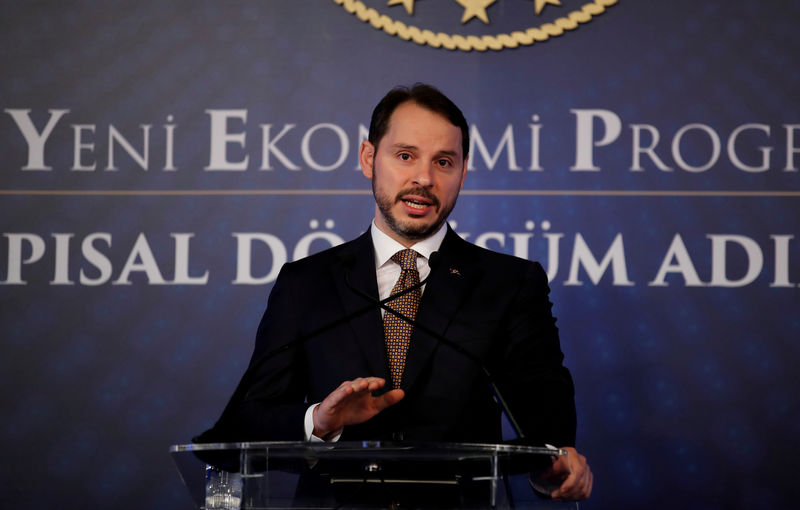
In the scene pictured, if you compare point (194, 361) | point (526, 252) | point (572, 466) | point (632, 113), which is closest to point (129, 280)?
point (194, 361)

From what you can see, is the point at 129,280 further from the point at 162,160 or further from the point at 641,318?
the point at 641,318

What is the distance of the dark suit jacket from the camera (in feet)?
7.46

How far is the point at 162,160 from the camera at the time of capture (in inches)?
142

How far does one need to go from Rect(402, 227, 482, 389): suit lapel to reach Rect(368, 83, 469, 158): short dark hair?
0.29 metres

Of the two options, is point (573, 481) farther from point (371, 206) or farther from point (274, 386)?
point (371, 206)

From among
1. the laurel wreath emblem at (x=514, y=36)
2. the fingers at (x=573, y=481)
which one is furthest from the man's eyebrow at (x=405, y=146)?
the laurel wreath emblem at (x=514, y=36)

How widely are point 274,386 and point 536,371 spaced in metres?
0.64

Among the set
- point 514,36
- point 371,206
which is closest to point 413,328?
point 371,206

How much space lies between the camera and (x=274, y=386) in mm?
2398

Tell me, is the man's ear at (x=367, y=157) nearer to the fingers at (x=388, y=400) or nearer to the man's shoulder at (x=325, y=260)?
the man's shoulder at (x=325, y=260)

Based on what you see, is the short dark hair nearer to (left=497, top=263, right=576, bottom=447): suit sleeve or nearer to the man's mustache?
the man's mustache

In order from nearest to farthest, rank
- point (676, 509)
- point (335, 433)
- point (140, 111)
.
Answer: point (335, 433) → point (676, 509) → point (140, 111)

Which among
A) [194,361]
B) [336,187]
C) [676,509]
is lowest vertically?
[676,509]

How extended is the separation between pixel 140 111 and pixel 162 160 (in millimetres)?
204
